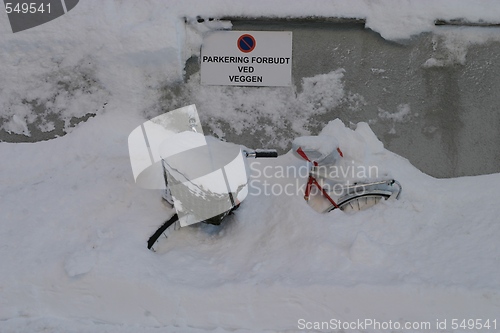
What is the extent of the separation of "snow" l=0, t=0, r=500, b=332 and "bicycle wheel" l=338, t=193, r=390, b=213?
90mm

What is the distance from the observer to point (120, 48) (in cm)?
511

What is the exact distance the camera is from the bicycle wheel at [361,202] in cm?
455

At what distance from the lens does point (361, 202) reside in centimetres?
459

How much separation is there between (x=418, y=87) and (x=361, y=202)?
124 centimetres

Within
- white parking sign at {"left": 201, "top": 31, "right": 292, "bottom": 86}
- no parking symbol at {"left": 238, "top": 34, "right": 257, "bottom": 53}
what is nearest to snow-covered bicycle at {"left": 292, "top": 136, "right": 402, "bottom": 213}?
white parking sign at {"left": 201, "top": 31, "right": 292, "bottom": 86}

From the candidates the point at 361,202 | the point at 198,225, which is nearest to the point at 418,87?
the point at 361,202

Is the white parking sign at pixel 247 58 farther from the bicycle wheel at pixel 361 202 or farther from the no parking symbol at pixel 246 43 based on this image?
the bicycle wheel at pixel 361 202

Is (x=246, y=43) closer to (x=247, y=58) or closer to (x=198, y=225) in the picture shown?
(x=247, y=58)

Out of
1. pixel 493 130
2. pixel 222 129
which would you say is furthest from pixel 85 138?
pixel 493 130

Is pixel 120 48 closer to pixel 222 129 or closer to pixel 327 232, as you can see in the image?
pixel 222 129

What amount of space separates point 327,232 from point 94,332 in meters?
1.66

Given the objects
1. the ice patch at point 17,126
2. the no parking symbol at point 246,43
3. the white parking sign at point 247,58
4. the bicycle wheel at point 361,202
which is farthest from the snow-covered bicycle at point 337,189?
the ice patch at point 17,126

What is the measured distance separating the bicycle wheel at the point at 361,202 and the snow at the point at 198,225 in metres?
0.09

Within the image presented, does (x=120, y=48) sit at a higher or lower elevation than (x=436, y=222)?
higher
